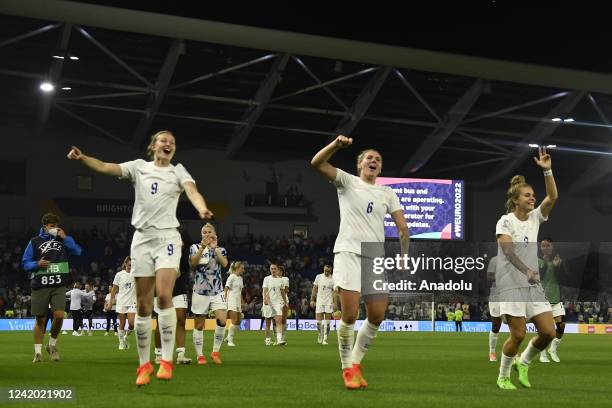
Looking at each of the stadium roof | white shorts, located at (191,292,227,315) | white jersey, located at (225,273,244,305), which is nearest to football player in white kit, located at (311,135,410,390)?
white shorts, located at (191,292,227,315)

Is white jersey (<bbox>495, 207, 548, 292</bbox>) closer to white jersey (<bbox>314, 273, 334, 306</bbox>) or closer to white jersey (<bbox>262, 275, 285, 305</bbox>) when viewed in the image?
white jersey (<bbox>262, 275, 285, 305</bbox>)

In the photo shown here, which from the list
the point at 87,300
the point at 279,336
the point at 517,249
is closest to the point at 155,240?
the point at 517,249

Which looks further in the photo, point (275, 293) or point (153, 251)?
point (275, 293)

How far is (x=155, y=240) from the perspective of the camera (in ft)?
31.0

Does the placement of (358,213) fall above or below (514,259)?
above

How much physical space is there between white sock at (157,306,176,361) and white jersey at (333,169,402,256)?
1.99 metres

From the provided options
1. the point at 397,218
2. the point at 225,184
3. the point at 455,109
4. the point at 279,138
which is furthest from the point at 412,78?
the point at 397,218

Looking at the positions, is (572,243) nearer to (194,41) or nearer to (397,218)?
(194,41)

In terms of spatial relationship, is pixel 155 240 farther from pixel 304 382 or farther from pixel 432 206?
pixel 432 206

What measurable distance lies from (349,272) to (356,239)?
1.26 feet

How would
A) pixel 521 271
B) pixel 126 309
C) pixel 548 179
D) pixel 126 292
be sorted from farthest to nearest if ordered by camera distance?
1. pixel 126 292
2. pixel 126 309
3. pixel 548 179
4. pixel 521 271

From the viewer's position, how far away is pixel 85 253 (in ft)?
159

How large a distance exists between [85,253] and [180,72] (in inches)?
486

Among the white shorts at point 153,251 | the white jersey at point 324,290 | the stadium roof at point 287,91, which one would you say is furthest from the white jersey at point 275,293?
the white shorts at point 153,251
